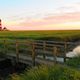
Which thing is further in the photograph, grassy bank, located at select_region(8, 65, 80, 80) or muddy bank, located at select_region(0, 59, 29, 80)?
muddy bank, located at select_region(0, 59, 29, 80)

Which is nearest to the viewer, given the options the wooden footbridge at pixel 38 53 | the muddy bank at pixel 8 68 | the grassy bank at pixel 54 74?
the grassy bank at pixel 54 74

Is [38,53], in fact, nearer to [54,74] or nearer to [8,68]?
[8,68]

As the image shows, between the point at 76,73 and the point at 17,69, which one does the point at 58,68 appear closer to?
the point at 76,73

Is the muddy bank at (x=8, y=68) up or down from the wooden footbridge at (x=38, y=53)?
down

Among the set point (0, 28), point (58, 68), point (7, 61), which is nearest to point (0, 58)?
point (7, 61)

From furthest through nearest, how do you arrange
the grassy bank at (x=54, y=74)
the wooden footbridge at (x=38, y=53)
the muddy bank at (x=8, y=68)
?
the muddy bank at (x=8, y=68), the wooden footbridge at (x=38, y=53), the grassy bank at (x=54, y=74)

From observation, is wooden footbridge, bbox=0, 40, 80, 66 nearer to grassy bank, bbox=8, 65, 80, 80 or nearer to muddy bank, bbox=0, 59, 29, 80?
muddy bank, bbox=0, 59, 29, 80

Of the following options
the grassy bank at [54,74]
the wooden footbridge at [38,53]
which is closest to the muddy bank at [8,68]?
the wooden footbridge at [38,53]

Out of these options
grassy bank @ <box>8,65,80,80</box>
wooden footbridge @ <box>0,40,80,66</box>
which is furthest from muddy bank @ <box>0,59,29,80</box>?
grassy bank @ <box>8,65,80,80</box>

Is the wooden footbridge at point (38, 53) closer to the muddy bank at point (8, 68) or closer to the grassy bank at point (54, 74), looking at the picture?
the muddy bank at point (8, 68)

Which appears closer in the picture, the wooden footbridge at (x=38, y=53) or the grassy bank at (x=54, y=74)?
the grassy bank at (x=54, y=74)

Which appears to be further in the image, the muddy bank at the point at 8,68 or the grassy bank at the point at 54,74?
the muddy bank at the point at 8,68

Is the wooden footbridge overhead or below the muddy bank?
overhead

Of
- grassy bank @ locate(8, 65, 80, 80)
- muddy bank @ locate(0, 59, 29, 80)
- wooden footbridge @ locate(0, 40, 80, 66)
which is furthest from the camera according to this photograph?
muddy bank @ locate(0, 59, 29, 80)
